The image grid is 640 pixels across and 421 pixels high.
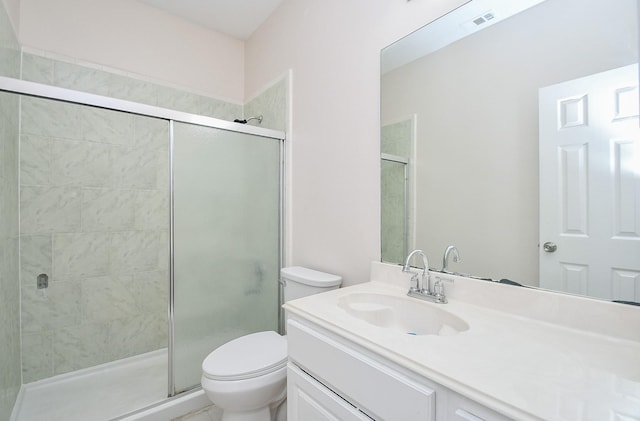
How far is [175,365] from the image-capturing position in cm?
167

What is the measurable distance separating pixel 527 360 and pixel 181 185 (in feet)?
5.51

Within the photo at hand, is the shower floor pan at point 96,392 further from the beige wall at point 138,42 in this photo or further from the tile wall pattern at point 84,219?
the beige wall at point 138,42

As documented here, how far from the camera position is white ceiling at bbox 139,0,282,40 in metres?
2.18

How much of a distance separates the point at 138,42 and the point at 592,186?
281 centimetres

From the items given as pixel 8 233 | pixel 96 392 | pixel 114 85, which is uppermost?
pixel 114 85

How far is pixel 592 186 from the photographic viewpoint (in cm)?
85

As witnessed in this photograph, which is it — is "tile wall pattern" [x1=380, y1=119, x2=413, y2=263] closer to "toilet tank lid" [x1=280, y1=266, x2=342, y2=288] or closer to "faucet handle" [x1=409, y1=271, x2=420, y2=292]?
"faucet handle" [x1=409, y1=271, x2=420, y2=292]

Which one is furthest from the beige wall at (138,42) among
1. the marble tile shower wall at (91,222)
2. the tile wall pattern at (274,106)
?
the tile wall pattern at (274,106)

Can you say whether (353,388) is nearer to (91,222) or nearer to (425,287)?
(425,287)

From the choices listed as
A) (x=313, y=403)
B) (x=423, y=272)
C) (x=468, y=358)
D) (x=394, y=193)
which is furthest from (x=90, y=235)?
(x=468, y=358)

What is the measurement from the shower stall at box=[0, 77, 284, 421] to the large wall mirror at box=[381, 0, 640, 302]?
98cm

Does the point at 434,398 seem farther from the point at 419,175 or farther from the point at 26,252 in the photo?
the point at 26,252

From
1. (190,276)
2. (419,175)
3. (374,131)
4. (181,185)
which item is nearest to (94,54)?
(181,185)

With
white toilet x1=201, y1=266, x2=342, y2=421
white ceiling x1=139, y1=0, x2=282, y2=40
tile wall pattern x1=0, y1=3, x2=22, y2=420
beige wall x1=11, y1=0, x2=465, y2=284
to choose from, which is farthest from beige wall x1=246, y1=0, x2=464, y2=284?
tile wall pattern x1=0, y1=3, x2=22, y2=420
